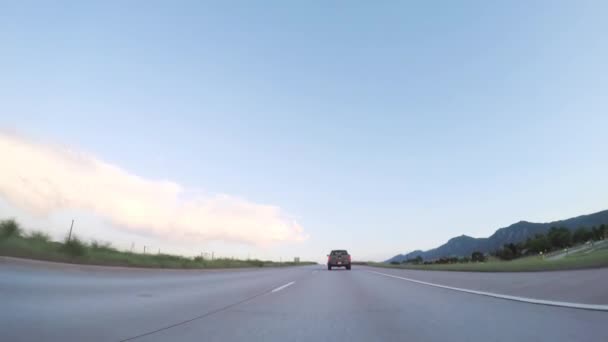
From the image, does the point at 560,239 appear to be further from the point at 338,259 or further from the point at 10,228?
the point at 10,228

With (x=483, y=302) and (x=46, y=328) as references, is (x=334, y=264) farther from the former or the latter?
(x=46, y=328)

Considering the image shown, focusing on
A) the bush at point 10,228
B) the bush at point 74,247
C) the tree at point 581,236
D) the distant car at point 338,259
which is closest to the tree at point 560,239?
the tree at point 581,236

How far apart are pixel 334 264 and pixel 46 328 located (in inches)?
1317

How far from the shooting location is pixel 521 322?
14.9 ft

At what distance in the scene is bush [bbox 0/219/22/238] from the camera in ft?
55.6

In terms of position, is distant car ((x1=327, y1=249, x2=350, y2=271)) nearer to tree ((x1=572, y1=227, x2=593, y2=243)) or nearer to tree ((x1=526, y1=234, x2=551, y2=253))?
tree ((x1=526, y1=234, x2=551, y2=253))

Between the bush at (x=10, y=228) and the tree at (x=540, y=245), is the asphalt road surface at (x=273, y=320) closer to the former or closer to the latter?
the bush at (x=10, y=228)

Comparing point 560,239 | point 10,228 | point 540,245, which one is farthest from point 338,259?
point 560,239

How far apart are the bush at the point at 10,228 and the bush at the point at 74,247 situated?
92.1 inches

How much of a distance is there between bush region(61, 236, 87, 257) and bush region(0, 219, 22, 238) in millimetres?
2340

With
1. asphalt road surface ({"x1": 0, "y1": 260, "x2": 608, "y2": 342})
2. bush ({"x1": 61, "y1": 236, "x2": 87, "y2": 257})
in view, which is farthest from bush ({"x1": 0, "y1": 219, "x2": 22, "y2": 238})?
asphalt road surface ({"x1": 0, "y1": 260, "x2": 608, "y2": 342})

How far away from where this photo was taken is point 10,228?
17.6m

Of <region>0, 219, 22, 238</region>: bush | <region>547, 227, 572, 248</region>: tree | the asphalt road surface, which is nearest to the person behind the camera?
the asphalt road surface

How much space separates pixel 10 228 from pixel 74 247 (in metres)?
3.30
